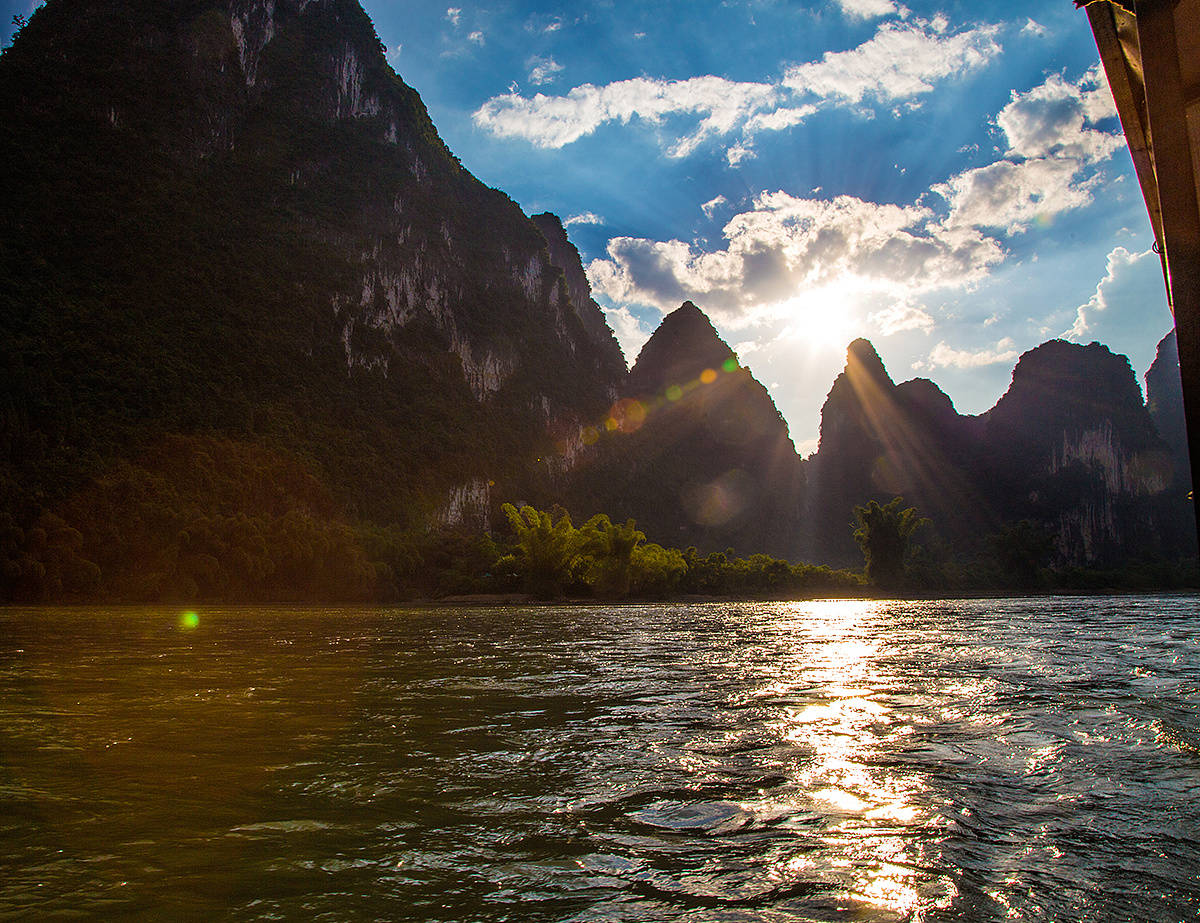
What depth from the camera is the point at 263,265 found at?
91312 millimetres

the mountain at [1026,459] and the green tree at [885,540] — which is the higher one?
the mountain at [1026,459]

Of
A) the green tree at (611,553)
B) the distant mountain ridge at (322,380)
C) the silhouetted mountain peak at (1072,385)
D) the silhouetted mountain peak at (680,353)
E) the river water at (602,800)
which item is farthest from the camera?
the silhouetted mountain peak at (680,353)

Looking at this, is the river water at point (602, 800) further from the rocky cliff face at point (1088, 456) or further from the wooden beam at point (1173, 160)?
the rocky cliff face at point (1088, 456)

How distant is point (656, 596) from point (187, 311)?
65.6m

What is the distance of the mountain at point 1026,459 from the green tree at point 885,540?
1183 inches

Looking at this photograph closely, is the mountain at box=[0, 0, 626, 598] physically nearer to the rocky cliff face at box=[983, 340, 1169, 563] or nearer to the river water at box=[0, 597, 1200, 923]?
the river water at box=[0, 597, 1200, 923]

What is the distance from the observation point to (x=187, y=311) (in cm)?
8000

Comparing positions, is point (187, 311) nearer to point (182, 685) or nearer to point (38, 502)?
point (38, 502)

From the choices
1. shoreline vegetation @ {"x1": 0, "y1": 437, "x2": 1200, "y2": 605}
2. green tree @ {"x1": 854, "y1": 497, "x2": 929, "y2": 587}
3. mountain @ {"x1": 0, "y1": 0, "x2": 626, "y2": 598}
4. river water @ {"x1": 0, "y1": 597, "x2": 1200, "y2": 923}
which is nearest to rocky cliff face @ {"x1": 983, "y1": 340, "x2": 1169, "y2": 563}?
shoreline vegetation @ {"x1": 0, "y1": 437, "x2": 1200, "y2": 605}

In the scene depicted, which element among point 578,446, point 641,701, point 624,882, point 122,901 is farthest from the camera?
point 578,446

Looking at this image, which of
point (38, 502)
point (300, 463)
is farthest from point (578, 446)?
Answer: point (38, 502)

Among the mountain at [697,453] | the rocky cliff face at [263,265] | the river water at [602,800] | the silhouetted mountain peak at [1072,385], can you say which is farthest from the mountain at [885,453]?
the river water at [602,800]

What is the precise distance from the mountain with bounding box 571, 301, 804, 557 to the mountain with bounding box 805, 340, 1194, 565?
19433 millimetres

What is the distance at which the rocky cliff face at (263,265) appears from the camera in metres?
69.0
